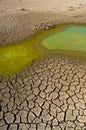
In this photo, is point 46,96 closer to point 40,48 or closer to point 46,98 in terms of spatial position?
point 46,98

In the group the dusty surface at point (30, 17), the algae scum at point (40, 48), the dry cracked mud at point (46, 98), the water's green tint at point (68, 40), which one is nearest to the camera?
the dry cracked mud at point (46, 98)

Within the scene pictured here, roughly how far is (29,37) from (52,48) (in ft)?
4.66

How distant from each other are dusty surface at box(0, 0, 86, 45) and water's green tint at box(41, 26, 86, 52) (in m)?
0.98

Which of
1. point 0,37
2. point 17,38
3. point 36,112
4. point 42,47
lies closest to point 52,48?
point 42,47

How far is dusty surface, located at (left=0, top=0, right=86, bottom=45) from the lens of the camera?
7.76 metres

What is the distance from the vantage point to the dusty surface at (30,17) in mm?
7759

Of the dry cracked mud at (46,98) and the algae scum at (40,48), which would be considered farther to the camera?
the algae scum at (40,48)

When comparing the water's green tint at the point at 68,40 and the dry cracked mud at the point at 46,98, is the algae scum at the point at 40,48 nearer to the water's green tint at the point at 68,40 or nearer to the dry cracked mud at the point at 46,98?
the water's green tint at the point at 68,40

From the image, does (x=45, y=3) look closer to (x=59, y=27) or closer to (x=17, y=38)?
(x=59, y=27)

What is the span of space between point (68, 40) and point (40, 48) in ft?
4.26

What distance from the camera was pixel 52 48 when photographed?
6.51m

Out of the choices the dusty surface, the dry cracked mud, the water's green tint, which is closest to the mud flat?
the dry cracked mud

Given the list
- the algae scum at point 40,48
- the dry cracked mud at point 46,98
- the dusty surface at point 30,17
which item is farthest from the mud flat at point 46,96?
the dusty surface at point 30,17

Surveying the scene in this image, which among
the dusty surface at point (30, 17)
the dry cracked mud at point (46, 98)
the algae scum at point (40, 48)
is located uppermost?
the dusty surface at point (30, 17)
